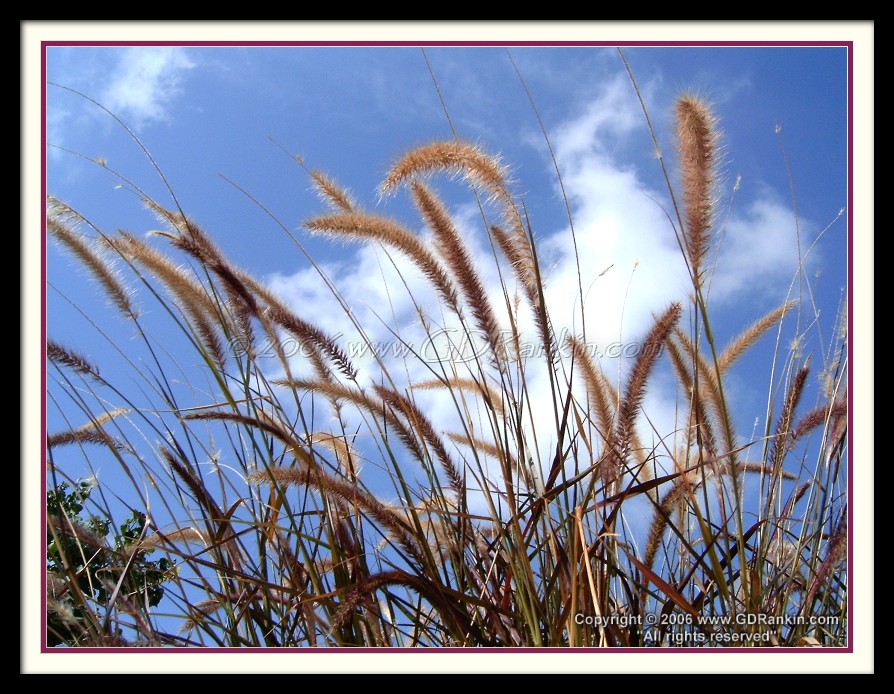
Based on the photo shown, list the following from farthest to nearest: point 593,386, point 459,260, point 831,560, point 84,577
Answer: point 84,577, point 593,386, point 459,260, point 831,560

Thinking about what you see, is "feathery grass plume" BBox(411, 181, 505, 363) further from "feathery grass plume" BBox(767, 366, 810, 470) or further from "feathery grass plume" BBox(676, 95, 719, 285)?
"feathery grass plume" BBox(767, 366, 810, 470)

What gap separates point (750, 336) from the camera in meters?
2.18

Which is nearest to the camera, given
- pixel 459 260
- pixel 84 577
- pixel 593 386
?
pixel 459 260

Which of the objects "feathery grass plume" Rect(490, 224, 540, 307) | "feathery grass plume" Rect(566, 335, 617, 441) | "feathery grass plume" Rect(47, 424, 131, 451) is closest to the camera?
"feathery grass plume" Rect(490, 224, 540, 307)

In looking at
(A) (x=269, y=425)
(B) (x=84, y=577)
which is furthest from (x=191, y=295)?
(B) (x=84, y=577)

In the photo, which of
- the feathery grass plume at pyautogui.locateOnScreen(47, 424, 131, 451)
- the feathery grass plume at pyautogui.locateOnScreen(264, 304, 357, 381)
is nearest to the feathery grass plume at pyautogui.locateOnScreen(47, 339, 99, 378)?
the feathery grass plume at pyautogui.locateOnScreen(47, 424, 131, 451)

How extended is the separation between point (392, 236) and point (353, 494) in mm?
665

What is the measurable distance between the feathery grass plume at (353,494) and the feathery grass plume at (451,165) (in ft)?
2.48

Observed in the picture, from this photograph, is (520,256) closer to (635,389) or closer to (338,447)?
(635,389)

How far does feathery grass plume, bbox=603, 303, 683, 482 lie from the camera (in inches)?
64.7

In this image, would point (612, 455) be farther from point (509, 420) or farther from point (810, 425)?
point (810, 425)

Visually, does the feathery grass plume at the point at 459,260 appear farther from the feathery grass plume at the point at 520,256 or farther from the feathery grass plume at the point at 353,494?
the feathery grass plume at the point at 353,494

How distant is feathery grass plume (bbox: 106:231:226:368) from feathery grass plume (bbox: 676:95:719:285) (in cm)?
121
